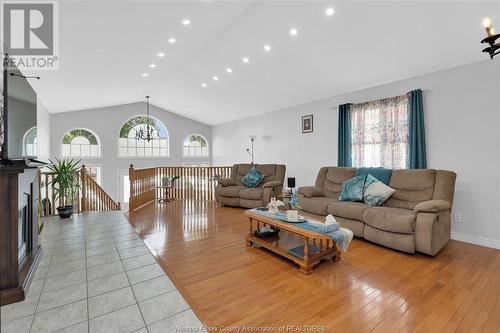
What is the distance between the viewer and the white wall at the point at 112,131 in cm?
758

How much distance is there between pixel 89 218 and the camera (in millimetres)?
4527

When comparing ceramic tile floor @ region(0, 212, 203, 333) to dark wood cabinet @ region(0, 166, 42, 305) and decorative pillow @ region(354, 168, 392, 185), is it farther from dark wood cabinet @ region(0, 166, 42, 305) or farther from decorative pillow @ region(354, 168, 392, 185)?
decorative pillow @ region(354, 168, 392, 185)

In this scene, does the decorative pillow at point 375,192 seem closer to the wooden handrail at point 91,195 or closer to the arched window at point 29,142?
the arched window at point 29,142

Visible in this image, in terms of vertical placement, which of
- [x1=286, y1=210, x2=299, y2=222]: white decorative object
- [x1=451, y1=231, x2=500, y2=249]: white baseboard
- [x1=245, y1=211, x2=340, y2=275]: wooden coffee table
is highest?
[x1=286, y1=210, x2=299, y2=222]: white decorative object

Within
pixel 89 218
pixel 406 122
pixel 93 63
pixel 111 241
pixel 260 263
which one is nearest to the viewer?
pixel 260 263

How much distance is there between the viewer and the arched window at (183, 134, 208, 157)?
9531 millimetres

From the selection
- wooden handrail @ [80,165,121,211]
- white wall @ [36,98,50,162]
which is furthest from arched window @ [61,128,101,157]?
wooden handrail @ [80,165,121,211]

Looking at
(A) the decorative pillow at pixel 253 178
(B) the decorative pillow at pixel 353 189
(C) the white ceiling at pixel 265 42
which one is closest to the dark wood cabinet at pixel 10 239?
(C) the white ceiling at pixel 265 42

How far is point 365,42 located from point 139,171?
5.12 metres

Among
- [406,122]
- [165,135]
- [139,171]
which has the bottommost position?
[139,171]

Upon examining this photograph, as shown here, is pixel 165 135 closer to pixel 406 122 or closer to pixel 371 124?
pixel 371 124

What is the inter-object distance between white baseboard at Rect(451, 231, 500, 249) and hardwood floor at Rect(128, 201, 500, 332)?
0.43 ft

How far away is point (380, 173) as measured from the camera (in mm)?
3838

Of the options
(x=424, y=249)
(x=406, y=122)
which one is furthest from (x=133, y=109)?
(x=424, y=249)
